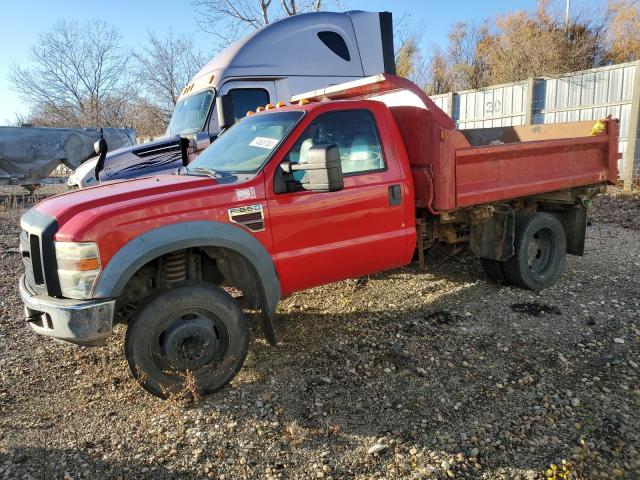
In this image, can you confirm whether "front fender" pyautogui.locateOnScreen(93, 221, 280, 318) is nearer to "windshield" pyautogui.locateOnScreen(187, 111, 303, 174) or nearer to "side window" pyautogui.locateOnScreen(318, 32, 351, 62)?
"windshield" pyautogui.locateOnScreen(187, 111, 303, 174)

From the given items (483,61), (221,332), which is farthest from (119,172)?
(483,61)

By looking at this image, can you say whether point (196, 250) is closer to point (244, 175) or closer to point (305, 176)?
point (244, 175)

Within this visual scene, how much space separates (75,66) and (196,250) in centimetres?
3557

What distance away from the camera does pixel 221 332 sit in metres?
3.45

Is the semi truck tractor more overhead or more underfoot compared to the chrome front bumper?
more overhead

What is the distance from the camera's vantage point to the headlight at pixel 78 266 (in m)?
2.97

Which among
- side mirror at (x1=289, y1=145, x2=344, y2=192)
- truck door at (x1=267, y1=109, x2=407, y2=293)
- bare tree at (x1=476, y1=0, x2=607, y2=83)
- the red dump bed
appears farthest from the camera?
bare tree at (x1=476, y1=0, x2=607, y2=83)

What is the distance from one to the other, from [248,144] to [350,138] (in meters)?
0.85

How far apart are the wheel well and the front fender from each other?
0.08 meters

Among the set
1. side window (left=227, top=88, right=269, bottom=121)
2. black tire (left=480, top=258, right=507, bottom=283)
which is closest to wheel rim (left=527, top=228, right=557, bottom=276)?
black tire (left=480, top=258, right=507, bottom=283)

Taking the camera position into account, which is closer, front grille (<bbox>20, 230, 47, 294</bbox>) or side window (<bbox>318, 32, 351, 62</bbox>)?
front grille (<bbox>20, 230, 47, 294</bbox>)

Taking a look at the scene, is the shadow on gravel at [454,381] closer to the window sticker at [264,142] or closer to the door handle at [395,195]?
the door handle at [395,195]

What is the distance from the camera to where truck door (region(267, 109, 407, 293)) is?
12.0 ft

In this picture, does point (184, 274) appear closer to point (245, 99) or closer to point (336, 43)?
point (245, 99)
